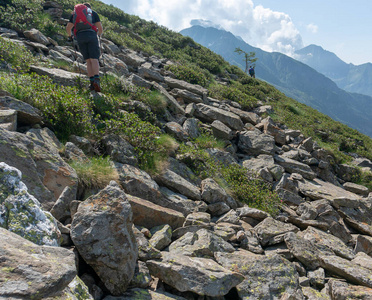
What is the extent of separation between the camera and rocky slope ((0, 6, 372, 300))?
3.07 m

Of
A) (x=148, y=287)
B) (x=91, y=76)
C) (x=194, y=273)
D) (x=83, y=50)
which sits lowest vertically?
(x=148, y=287)

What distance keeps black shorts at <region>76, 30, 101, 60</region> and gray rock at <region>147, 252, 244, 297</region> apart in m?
8.21

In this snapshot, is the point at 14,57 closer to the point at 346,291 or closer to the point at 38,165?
the point at 38,165

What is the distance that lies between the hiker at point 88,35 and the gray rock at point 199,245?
6811 millimetres

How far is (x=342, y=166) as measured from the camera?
53.2 ft

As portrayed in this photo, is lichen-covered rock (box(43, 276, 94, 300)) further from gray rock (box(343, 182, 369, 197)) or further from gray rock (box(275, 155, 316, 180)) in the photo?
gray rock (box(343, 182, 369, 197))

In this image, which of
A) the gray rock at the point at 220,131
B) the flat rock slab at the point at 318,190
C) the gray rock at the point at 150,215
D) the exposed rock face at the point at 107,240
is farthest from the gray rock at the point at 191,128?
the exposed rock face at the point at 107,240

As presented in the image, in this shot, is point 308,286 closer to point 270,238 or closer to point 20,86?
point 270,238

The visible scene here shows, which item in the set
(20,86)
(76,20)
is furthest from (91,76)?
(20,86)

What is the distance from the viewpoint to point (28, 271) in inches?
85.8

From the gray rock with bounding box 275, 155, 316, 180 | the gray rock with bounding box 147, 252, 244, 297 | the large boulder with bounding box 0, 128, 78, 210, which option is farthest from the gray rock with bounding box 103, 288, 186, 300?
the gray rock with bounding box 275, 155, 316, 180

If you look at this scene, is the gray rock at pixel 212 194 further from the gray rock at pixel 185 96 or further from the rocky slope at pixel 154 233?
the gray rock at pixel 185 96

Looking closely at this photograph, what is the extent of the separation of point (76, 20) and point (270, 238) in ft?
32.3

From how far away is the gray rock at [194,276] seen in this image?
4.05 m
